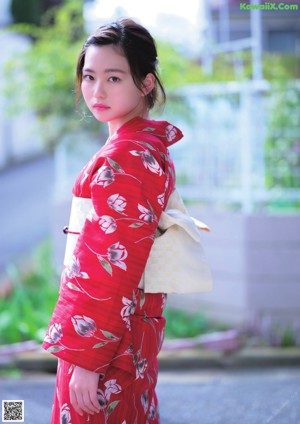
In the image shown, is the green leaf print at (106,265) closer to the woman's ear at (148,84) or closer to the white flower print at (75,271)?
the white flower print at (75,271)

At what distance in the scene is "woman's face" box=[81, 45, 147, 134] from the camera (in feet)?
6.79

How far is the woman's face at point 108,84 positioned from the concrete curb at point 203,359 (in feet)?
9.43

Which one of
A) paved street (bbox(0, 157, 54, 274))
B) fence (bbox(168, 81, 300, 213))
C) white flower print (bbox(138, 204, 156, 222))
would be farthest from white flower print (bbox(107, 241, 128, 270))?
paved street (bbox(0, 157, 54, 274))

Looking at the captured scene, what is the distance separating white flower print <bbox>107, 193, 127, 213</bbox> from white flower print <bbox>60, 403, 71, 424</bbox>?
22.6 inches

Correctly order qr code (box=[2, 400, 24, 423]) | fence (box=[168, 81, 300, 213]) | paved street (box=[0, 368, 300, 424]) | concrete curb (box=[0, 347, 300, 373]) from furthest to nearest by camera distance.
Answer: fence (box=[168, 81, 300, 213]) → concrete curb (box=[0, 347, 300, 373]) → paved street (box=[0, 368, 300, 424]) → qr code (box=[2, 400, 24, 423])

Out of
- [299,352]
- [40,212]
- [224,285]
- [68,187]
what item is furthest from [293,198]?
[40,212]

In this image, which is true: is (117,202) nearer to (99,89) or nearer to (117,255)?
(117,255)

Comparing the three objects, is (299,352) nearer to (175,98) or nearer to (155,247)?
(175,98)

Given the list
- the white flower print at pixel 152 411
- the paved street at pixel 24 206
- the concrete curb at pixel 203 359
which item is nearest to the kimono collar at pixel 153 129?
the white flower print at pixel 152 411

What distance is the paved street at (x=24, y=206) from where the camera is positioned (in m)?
9.59

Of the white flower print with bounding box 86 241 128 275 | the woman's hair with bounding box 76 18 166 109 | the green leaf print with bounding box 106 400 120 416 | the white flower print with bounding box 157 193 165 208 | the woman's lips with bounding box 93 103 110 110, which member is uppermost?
the woman's hair with bounding box 76 18 166 109

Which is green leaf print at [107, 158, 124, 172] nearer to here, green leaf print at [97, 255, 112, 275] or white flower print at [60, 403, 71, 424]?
green leaf print at [97, 255, 112, 275]

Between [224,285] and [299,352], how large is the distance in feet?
2.66

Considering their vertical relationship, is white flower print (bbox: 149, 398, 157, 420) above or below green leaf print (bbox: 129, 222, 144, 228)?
below
